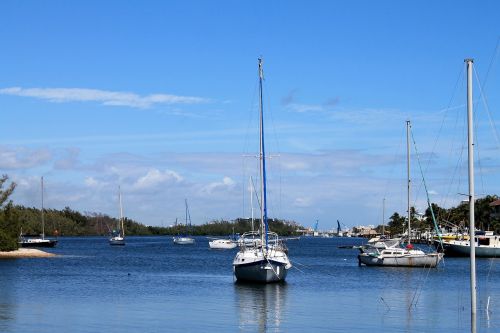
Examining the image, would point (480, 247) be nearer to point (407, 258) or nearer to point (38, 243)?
point (407, 258)

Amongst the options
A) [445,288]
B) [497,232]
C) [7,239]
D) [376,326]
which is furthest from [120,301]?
[497,232]

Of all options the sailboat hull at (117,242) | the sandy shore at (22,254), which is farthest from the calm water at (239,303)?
the sailboat hull at (117,242)

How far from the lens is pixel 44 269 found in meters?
82.8

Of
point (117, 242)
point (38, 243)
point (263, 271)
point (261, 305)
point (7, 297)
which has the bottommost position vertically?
point (117, 242)

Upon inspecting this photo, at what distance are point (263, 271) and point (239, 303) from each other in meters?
10.5

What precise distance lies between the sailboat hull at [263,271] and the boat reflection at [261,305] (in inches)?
18.2

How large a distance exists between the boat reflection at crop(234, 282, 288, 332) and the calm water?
0.15 ft

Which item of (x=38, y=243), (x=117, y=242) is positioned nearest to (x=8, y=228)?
(x=38, y=243)

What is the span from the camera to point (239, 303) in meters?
47.4

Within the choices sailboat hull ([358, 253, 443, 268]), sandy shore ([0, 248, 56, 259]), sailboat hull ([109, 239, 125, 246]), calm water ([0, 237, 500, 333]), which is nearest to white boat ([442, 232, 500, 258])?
sailboat hull ([358, 253, 443, 268])

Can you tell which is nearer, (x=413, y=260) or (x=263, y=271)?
(x=263, y=271)

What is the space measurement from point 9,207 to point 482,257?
202ft

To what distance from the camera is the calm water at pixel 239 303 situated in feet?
122

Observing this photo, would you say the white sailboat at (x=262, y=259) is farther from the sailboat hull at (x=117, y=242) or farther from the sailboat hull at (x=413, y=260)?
the sailboat hull at (x=117, y=242)
